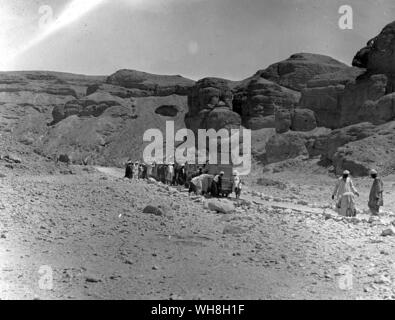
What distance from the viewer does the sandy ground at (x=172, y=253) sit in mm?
6320

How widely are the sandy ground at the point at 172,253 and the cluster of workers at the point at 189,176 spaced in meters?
5.57

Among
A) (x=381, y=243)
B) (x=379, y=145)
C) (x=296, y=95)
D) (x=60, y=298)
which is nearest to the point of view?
(x=60, y=298)

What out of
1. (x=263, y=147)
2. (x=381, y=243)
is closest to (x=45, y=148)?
(x=263, y=147)

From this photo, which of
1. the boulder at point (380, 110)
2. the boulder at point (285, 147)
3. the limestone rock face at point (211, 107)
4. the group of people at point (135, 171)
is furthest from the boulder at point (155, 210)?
the limestone rock face at point (211, 107)

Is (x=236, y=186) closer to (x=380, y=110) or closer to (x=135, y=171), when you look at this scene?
(x=135, y=171)

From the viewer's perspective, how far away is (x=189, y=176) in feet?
76.2

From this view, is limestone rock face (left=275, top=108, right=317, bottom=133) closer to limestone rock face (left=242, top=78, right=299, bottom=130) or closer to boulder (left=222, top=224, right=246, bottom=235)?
limestone rock face (left=242, top=78, right=299, bottom=130)

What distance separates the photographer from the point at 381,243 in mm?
9281

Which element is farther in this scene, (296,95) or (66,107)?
(66,107)

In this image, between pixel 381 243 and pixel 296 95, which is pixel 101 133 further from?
pixel 381 243

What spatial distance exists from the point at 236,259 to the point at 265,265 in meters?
0.52

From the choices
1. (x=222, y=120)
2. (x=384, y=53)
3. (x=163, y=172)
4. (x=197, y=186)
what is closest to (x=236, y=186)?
(x=197, y=186)

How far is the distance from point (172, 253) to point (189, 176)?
15.2 metres
